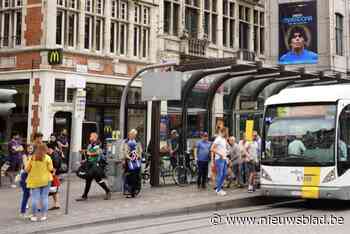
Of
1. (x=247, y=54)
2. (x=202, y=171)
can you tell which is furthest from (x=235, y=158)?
(x=247, y=54)

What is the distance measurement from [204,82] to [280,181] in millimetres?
7520

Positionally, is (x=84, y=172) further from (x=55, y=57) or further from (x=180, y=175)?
(x=55, y=57)

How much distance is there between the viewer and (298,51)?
31422mm

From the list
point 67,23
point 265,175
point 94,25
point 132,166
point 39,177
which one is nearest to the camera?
point 39,177

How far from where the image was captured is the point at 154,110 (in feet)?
61.8

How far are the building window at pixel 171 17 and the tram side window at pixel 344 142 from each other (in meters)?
17.8

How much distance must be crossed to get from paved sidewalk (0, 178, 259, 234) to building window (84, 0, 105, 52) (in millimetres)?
10194

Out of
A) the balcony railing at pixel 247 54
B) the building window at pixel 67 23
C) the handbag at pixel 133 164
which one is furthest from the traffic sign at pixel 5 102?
the balcony railing at pixel 247 54

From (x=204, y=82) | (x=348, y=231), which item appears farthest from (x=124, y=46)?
(x=348, y=231)

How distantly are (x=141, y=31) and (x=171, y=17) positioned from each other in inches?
102

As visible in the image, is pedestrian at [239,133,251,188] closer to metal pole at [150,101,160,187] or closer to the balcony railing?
metal pole at [150,101,160,187]

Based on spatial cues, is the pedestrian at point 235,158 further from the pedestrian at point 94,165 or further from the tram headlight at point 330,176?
the pedestrian at point 94,165

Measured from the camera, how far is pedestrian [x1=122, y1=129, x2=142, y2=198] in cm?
1595

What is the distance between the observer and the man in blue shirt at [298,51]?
30828 millimetres
